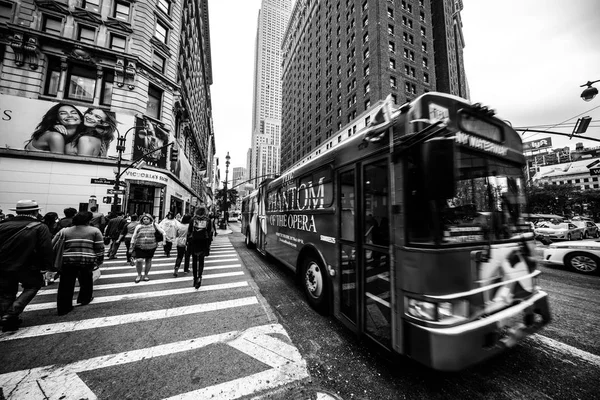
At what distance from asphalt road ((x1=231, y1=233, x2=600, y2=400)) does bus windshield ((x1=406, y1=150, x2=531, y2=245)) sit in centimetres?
161

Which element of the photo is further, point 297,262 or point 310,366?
point 297,262

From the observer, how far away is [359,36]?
37531 millimetres

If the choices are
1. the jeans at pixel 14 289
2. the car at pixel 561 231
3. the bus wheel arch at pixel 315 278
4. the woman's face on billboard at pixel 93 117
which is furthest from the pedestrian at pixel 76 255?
the car at pixel 561 231

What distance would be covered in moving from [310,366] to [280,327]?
43.4 inches

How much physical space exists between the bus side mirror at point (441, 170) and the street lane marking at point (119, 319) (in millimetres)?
4361

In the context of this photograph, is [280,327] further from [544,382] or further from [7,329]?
[7,329]

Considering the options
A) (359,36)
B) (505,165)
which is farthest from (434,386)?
(359,36)

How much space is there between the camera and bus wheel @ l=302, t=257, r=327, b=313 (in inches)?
167

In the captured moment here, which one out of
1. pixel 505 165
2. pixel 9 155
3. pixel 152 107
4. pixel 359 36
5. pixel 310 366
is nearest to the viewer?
pixel 310 366

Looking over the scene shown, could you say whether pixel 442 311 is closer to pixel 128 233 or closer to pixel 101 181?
pixel 128 233

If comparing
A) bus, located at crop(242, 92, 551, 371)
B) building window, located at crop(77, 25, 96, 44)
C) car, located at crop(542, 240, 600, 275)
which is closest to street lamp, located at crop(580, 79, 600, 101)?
car, located at crop(542, 240, 600, 275)

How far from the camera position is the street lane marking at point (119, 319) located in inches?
143

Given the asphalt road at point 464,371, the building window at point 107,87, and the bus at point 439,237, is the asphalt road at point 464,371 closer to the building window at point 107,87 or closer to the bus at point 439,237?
the bus at point 439,237

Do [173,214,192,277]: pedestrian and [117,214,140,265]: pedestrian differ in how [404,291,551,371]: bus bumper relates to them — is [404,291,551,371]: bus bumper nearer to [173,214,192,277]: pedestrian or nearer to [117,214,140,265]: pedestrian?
[173,214,192,277]: pedestrian
